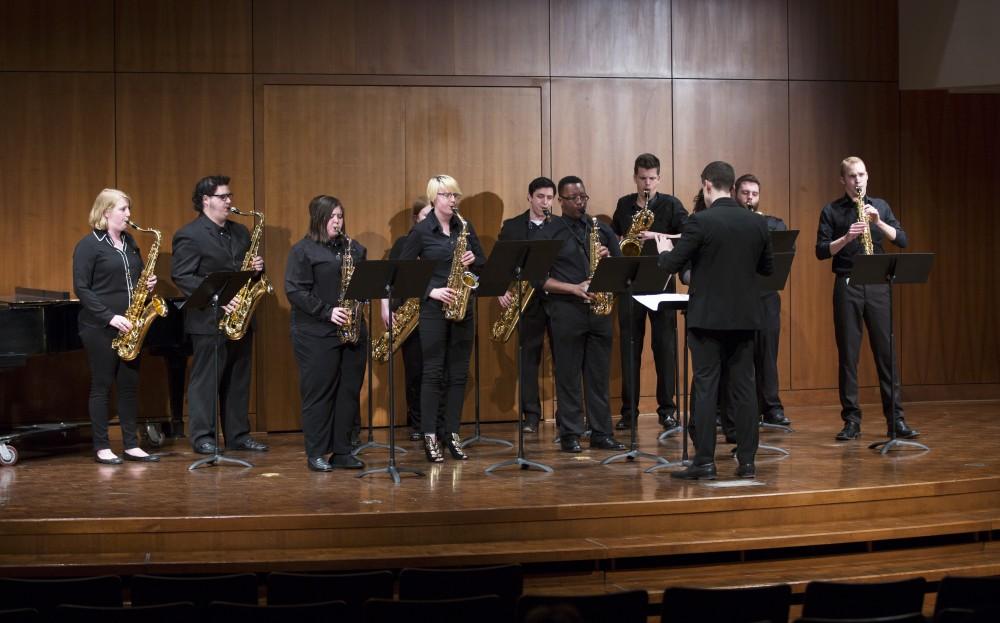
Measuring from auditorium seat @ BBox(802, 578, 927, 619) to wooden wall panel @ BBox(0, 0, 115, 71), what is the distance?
6623mm

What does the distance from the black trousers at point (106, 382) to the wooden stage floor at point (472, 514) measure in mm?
467

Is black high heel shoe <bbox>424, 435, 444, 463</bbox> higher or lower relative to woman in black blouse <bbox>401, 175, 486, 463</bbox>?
lower

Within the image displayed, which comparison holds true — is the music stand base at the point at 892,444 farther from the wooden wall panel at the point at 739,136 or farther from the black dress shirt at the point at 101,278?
the black dress shirt at the point at 101,278

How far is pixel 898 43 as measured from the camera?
9.70 metres

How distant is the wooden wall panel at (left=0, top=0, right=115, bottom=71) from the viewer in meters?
8.34

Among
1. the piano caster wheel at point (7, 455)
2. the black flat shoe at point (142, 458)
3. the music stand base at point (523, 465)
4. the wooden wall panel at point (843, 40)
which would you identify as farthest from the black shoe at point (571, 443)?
the wooden wall panel at point (843, 40)

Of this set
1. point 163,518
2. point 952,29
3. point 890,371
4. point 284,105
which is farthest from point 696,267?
point 952,29

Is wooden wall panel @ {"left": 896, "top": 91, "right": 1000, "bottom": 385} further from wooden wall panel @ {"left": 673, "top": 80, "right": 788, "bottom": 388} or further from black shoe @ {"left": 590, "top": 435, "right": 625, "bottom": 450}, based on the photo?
black shoe @ {"left": 590, "top": 435, "right": 625, "bottom": 450}

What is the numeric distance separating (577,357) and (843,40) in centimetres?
421

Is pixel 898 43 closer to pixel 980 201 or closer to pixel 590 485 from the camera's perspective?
pixel 980 201

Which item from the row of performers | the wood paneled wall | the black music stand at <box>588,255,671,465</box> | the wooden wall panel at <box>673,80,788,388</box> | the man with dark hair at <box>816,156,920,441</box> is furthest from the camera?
the wooden wall panel at <box>673,80,788,388</box>

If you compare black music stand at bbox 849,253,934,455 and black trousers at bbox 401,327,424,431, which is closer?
black music stand at bbox 849,253,934,455

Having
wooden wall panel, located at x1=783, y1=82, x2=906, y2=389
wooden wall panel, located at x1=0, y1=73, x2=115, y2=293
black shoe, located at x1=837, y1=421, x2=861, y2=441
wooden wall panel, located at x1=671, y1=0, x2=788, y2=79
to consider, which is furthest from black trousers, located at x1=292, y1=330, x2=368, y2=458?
wooden wall panel, located at x1=783, y1=82, x2=906, y2=389

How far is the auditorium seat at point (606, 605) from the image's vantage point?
3656mm
